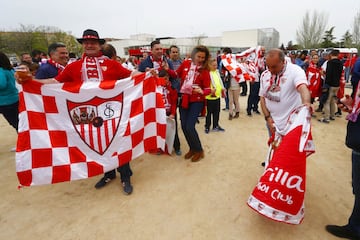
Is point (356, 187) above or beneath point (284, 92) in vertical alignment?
beneath

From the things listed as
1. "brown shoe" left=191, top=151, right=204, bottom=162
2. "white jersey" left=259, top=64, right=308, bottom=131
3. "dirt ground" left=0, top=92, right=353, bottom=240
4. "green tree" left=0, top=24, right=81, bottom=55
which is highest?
"green tree" left=0, top=24, right=81, bottom=55

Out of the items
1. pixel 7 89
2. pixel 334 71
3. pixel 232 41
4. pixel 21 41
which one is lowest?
pixel 7 89

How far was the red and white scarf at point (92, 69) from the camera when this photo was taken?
7.95 feet

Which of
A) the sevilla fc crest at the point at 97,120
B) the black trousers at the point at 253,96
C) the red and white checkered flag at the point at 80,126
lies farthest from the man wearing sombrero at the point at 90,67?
the black trousers at the point at 253,96

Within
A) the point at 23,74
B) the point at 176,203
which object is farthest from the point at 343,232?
the point at 23,74

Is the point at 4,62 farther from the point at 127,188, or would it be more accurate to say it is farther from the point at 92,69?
the point at 127,188

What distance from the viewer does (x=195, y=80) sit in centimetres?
326

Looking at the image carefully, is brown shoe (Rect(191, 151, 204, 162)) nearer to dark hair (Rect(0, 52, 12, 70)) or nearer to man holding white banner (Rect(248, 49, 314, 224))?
man holding white banner (Rect(248, 49, 314, 224))

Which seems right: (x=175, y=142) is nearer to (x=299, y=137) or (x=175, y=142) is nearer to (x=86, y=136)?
(x=86, y=136)

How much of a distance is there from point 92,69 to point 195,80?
156 cm

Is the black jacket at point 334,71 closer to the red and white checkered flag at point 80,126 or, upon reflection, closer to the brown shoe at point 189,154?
the brown shoe at point 189,154

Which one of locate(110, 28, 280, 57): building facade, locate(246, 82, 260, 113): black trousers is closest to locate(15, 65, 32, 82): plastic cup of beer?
locate(246, 82, 260, 113): black trousers

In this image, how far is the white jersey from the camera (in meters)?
2.18

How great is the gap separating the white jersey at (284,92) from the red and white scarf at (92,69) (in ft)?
6.82
